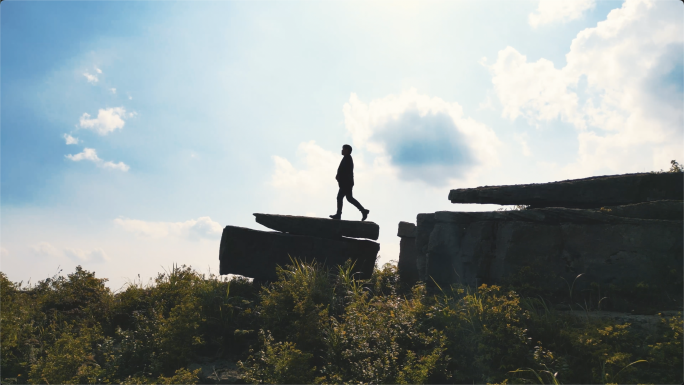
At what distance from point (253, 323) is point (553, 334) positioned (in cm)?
494

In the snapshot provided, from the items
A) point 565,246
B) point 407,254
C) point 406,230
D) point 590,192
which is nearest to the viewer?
point 565,246

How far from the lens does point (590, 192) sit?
8.40 meters

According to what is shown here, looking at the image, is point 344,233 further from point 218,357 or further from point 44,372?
point 44,372

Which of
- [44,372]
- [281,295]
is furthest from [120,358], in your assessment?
[281,295]

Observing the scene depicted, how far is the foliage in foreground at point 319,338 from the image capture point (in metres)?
5.17

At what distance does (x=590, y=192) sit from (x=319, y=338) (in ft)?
20.3

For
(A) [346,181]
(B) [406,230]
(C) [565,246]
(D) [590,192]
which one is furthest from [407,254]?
(D) [590,192]

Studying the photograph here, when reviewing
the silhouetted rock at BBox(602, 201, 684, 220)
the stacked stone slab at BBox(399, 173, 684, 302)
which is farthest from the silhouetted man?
the silhouetted rock at BBox(602, 201, 684, 220)

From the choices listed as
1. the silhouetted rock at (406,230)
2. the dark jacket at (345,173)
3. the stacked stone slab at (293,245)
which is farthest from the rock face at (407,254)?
the dark jacket at (345,173)

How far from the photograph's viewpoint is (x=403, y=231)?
1205 cm

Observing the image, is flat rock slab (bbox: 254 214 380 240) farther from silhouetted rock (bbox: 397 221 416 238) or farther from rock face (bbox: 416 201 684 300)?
rock face (bbox: 416 201 684 300)

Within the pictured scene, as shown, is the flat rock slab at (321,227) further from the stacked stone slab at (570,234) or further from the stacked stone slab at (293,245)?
the stacked stone slab at (570,234)

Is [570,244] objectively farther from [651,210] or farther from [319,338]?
[319,338]

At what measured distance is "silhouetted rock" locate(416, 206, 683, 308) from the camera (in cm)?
704
